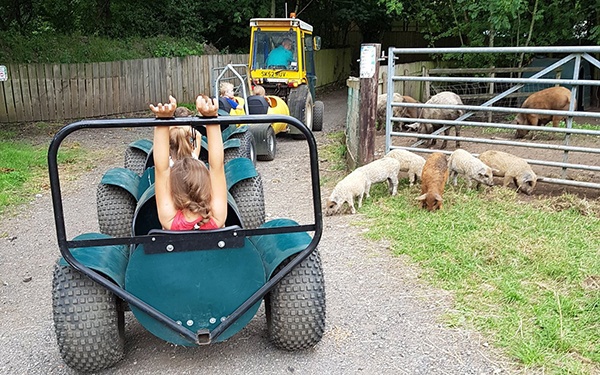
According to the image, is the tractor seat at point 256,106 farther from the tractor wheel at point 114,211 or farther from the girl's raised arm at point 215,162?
the girl's raised arm at point 215,162

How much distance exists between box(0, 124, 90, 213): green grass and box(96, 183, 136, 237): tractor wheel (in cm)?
228

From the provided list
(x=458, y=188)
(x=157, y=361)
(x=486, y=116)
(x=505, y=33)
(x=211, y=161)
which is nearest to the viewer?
(x=211, y=161)

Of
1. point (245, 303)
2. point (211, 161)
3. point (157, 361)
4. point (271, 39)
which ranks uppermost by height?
point (271, 39)

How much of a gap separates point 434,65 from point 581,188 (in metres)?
10.3

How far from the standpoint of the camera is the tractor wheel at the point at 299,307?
298cm

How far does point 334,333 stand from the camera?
3377 mm

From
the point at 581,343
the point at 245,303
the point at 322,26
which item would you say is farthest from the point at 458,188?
the point at 322,26

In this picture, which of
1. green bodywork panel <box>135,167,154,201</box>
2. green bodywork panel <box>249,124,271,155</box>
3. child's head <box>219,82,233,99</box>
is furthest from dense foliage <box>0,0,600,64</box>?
green bodywork panel <box>135,167,154,201</box>

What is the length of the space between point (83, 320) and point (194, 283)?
23.7 inches

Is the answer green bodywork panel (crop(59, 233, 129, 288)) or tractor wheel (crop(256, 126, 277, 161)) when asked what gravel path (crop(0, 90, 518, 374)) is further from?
tractor wheel (crop(256, 126, 277, 161))

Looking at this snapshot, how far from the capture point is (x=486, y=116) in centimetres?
1180

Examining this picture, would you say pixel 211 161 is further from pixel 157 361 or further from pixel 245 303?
pixel 157 361

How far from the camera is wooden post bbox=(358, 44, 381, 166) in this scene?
6805 mm

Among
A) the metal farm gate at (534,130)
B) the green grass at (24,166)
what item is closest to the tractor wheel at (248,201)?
the metal farm gate at (534,130)
